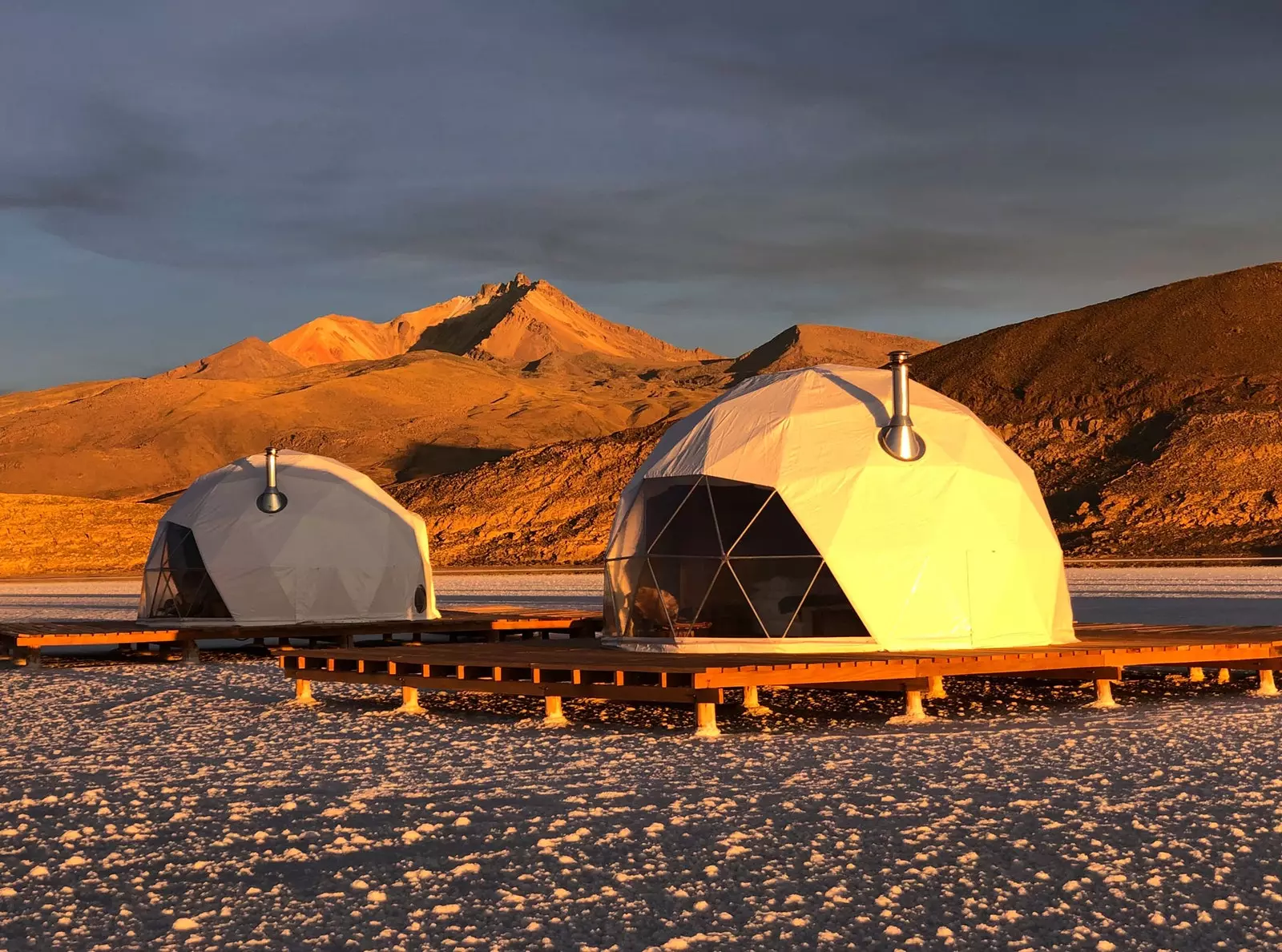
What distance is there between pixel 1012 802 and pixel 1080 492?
6032 centimetres

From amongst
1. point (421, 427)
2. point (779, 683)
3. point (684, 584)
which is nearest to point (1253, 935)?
point (779, 683)

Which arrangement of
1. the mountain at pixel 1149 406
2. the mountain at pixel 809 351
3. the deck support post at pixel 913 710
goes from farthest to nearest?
the mountain at pixel 809 351
the mountain at pixel 1149 406
the deck support post at pixel 913 710

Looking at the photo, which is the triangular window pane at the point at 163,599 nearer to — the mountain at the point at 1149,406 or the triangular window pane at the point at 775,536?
the triangular window pane at the point at 775,536

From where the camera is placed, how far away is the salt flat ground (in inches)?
257

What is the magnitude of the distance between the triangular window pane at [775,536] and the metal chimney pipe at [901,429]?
144 cm

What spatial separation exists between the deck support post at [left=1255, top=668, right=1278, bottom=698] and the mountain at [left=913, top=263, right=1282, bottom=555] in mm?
43537

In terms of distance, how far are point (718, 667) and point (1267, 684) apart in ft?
21.6

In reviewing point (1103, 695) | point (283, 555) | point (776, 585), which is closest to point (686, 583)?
point (776, 585)

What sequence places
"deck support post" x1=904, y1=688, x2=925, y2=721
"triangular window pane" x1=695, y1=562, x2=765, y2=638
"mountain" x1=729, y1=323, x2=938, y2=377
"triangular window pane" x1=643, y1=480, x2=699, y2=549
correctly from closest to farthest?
"deck support post" x1=904, y1=688, x2=925, y2=721 → "triangular window pane" x1=695, y1=562, x2=765, y2=638 → "triangular window pane" x1=643, y1=480, x2=699, y2=549 → "mountain" x1=729, y1=323, x2=938, y2=377

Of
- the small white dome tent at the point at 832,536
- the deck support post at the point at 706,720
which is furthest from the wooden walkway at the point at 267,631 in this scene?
the deck support post at the point at 706,720

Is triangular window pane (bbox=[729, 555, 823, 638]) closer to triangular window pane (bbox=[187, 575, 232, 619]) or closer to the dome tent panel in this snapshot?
the dome tent panel

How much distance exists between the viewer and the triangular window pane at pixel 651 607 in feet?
50.8

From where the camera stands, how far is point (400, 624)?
2169cm

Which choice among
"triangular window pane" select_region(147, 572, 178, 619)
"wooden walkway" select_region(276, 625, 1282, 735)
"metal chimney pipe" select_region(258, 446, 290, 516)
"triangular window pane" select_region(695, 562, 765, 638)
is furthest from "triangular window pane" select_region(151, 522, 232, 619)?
"triangular window pane" select_region(695, 562, 765, 638)
